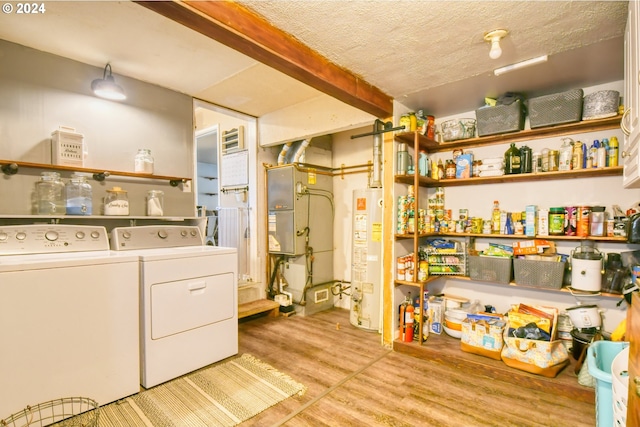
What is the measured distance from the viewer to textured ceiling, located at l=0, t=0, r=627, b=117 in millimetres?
1531

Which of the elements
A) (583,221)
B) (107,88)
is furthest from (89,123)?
(583,221)

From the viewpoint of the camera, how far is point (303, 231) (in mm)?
3596

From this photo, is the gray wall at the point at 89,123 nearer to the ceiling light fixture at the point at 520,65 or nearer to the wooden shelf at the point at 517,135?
the wooden shelf at the point at 517,135

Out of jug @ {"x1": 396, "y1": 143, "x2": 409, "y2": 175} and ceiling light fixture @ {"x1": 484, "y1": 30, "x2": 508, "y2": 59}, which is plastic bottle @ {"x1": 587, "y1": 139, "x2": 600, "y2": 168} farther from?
jug @ {"x1": 396, "y1": 143, "x2": 409, "y2": 175}

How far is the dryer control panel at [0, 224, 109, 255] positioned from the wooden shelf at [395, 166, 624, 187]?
251 cm

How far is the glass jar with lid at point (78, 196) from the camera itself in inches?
92.7

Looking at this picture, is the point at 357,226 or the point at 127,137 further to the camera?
the point at 357,226

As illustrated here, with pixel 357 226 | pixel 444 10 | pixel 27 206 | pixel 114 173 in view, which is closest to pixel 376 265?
pixel 357 226

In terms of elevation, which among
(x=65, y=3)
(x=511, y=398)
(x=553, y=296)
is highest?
(x=65, y=3)

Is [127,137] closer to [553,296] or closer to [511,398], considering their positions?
[511,398]

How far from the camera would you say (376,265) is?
3182mm

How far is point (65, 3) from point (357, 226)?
2.85 m

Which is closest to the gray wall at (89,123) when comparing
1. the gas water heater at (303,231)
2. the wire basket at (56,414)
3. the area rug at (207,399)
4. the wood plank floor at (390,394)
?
the gas water heater at (303,231)

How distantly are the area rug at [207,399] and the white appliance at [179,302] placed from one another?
0.13 meters
